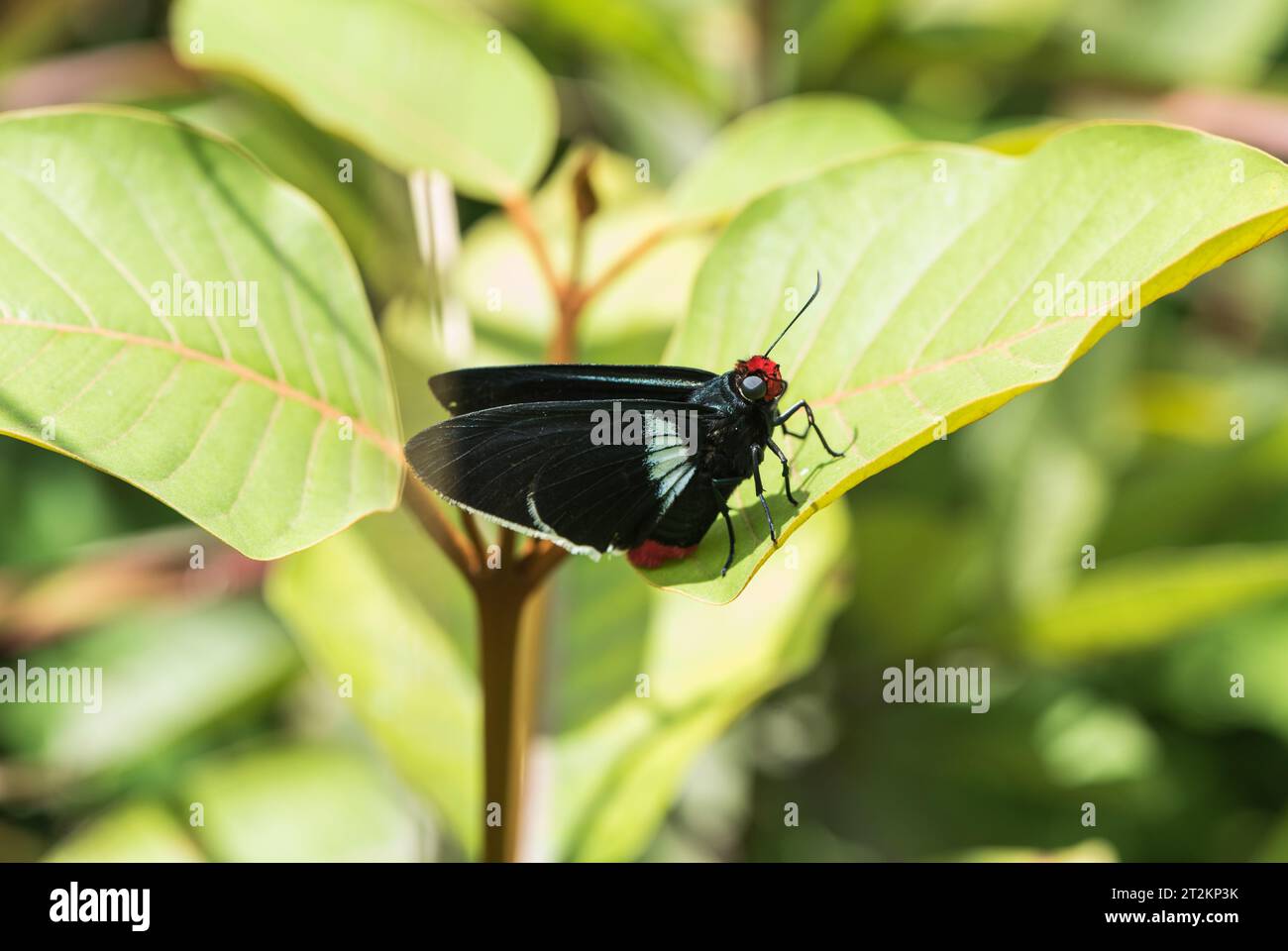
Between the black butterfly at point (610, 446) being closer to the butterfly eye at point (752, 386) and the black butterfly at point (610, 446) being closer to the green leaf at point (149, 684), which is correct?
the butterfly eye at point (752, 386)

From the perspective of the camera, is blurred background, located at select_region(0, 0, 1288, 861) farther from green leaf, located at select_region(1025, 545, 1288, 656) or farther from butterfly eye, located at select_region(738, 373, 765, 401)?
butterfly eye, located at select_region(738, 373, 765, 401)

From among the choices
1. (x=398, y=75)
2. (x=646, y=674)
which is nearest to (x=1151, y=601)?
(x=646, y=674)

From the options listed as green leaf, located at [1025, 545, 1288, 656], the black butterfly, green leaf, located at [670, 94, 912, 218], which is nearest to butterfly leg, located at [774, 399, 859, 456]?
the black butterfly

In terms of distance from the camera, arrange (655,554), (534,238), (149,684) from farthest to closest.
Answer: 1. (149,684)
2. (534,238)
3. (655,554)

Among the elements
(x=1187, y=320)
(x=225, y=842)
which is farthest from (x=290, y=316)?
(x=1187, y=320)

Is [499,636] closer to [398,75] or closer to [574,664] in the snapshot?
[574,664]
